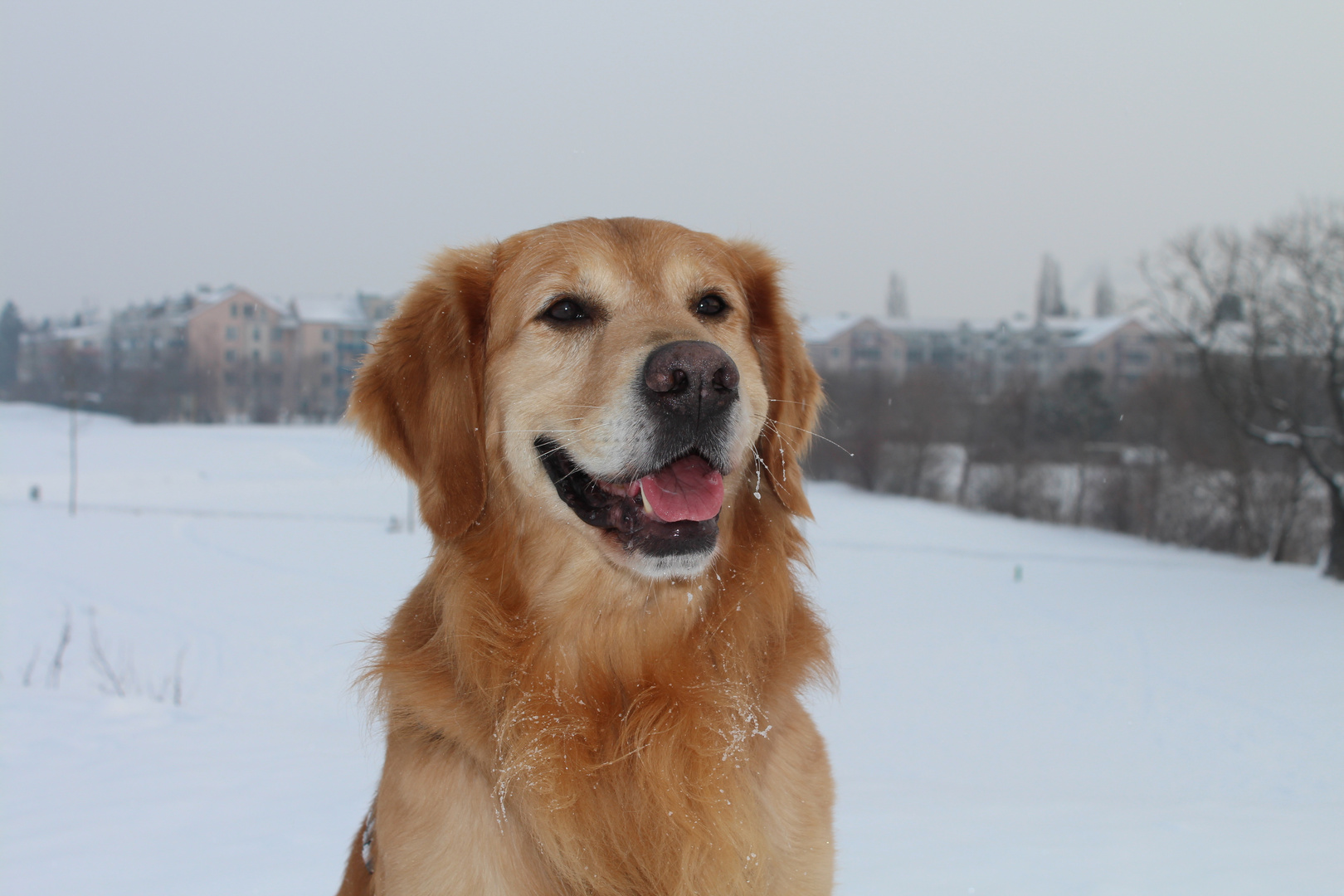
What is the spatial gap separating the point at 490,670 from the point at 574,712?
10.2 inches

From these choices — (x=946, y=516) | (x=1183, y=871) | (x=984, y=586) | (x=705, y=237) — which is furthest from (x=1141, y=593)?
(x=705, y=237)

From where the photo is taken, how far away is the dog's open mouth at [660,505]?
7.46 ft

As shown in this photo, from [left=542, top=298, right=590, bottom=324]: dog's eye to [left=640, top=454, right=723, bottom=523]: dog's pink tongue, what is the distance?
0.67 meters

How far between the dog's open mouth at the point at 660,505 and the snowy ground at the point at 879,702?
914 mm

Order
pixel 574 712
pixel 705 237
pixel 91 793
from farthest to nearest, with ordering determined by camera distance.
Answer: pixel 91 793
pixel 705 237
pixel 574 712

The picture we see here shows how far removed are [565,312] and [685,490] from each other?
2.56ft

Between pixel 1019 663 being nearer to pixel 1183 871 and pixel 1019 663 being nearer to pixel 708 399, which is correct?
pixel 1183 871

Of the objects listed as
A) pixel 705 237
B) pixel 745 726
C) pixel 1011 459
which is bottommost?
pixel 1011 459

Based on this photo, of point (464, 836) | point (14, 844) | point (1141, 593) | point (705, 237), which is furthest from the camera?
point (1141, 593)

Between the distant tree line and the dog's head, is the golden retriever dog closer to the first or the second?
the dog's head

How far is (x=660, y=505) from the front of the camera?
2.29 m

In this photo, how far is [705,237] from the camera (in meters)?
3.02

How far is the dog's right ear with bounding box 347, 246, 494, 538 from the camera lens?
2584 millimetres

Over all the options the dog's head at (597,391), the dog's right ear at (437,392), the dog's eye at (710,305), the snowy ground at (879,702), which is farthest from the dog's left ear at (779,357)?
the snowy ground at (879,702)
